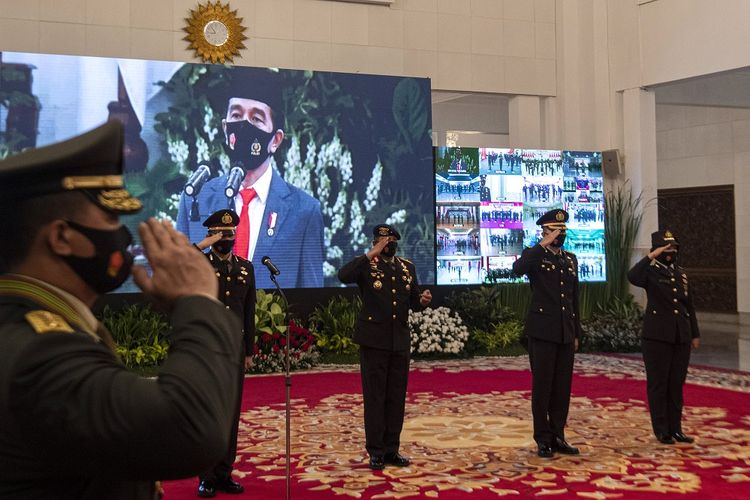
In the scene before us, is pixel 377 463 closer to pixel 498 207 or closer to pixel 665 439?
pixel 665 439

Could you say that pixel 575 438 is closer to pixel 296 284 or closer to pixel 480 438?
pixel 480 438

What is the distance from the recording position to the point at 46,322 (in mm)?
1222

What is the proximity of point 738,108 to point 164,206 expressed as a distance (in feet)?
36.7

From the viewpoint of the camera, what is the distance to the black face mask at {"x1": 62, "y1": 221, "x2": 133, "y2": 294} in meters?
1.30

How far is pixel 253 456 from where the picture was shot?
5.73 metres

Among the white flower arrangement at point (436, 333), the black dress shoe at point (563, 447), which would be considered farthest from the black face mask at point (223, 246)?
the white flower arrangement at point (436, 333)

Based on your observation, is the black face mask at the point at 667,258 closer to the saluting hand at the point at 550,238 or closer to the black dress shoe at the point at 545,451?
the saluting hand at the point at 550,238

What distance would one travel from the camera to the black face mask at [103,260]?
1.30 m

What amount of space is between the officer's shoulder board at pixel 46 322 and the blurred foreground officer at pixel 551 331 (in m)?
4.82

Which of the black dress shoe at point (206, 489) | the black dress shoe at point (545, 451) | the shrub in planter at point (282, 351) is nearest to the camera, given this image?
the black dress shoe at point (206, 489)

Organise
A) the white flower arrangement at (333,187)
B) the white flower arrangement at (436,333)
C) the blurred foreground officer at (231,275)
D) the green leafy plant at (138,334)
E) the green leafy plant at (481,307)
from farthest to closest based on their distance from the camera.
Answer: the green leafy plant at (481,307)
the white flower arrangement at (333,187)
the white flower arrangement at (436,333)
the green leafy plant at (138,334)
the blurred foreground officer at (231,275)

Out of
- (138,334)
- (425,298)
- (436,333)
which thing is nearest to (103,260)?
(425,298)

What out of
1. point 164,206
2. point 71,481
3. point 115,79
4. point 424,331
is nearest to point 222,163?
point 164,206

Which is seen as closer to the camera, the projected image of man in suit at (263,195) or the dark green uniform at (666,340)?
the dark green uniform at (666,340)
